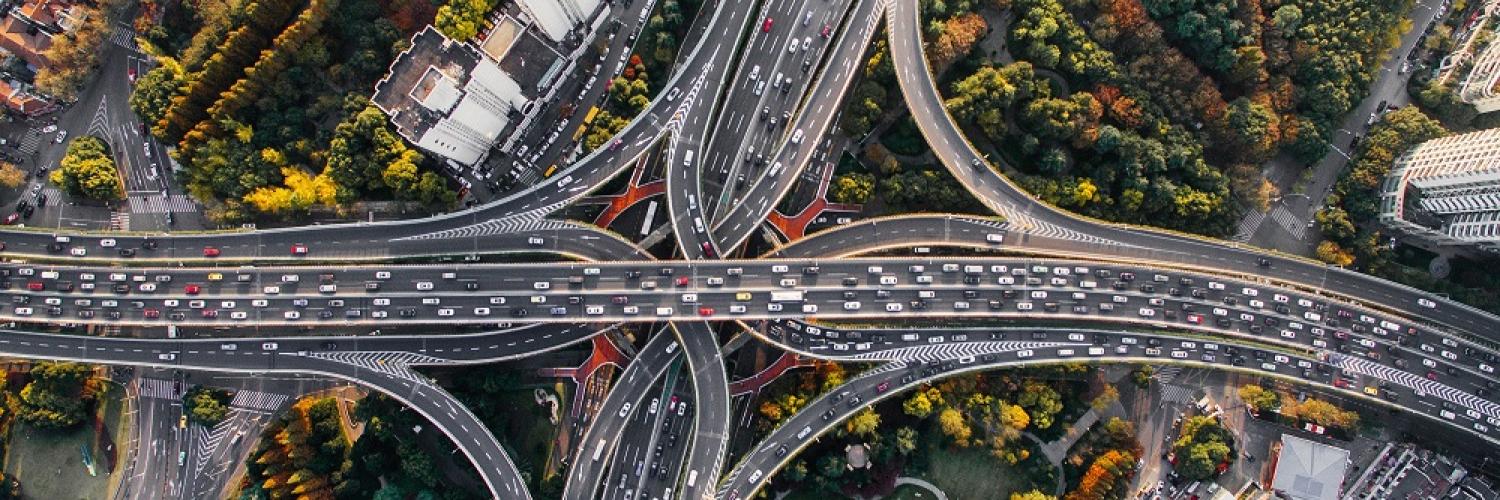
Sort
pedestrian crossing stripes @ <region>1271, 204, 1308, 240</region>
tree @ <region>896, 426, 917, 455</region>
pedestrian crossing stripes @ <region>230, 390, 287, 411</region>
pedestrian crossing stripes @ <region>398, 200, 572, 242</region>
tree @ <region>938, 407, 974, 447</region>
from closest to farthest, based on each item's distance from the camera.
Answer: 1. tree @ <region>938, 407, 974, 447</region>
2. pedestrian crossing stripes @ <region>398, 200, 572, 242</region>
3. tree @ <region>896, 426, 917, 455</region>
4. pedestrian crossing stripes @ <region>230, 390, 287, 411</region>
5. pedestrian crossing stripes @ <region>1271, 204, 1308, 240</region>

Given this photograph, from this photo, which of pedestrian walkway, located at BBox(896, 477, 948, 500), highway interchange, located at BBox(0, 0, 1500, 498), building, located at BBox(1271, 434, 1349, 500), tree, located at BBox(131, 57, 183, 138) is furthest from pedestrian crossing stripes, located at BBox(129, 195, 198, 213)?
building, located at BBox(1271, 434, 1349, 500)

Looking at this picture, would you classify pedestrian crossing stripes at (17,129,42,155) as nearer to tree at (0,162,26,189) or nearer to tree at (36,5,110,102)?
tree at (0,162,26,189)

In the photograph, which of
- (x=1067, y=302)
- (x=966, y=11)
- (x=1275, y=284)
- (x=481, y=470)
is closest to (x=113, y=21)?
(x=481, y=470)

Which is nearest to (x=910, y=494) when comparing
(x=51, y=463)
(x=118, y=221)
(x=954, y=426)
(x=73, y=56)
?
(x=954, y=426)

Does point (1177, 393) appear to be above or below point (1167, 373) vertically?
below

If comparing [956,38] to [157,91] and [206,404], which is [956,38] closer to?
[157,91]

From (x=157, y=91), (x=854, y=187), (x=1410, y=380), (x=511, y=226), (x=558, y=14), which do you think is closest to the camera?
(x=558, y=14)
